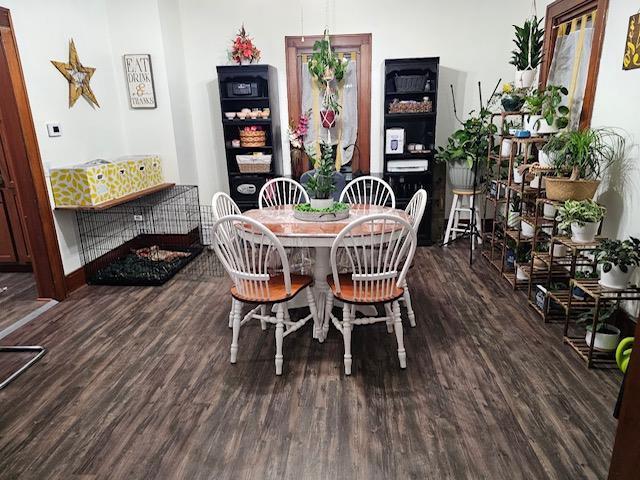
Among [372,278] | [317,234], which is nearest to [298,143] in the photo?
[317,234]

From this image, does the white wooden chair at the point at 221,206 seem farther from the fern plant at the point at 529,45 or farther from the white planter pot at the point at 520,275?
the fern plant at the point at 529,45

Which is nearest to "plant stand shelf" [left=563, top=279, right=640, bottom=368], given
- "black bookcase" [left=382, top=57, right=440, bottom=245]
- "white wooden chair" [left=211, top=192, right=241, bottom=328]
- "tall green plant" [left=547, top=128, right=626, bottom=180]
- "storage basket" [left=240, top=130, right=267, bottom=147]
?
"tall green plant" [left=547, top=128, right=626, bottom=180]

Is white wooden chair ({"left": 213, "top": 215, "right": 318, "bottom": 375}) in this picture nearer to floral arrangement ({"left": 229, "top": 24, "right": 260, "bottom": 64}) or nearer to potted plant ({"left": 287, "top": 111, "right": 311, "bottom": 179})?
potted plant ({"left": 287, "top": 111, "right": 311, "bottom": 179})

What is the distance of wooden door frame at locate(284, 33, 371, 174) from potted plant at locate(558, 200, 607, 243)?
255 centimetres

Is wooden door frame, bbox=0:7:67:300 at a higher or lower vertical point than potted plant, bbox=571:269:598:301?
higher

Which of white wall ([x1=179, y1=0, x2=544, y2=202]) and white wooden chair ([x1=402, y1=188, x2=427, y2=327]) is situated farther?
white wall ([x1=179, y1=0, x2=544, y2=202])

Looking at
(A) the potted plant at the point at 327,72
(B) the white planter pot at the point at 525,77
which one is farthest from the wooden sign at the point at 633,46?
(A) the potted plant at the point at 327,72

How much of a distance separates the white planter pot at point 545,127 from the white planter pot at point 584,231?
31.8 inches

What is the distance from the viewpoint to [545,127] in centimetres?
298

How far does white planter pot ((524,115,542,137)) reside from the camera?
3.03 meters

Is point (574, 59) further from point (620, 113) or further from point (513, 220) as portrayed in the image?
point (513, 220)

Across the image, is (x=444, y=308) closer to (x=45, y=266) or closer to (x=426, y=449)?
(x=426, y=449)

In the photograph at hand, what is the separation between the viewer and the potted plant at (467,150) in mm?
4137

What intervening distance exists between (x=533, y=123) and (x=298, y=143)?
231cm
